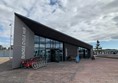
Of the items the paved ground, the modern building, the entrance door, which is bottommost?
the paved ground

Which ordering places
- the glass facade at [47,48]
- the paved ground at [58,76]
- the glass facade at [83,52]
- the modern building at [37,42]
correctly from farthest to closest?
the glass facade at [83,52]
the glass facade at [47,48]
the modern building at [37,42]
the paved ground at [58,76]

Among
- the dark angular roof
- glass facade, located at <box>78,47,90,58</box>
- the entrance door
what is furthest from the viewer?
glass facade, located at <box>78,47,90,58</box>

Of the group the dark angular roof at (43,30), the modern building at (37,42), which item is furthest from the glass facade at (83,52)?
the dark angular roof at (43,30)

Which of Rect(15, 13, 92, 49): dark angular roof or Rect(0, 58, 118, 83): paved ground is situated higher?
Rect(15, 13, 92, 49): dark angular roof

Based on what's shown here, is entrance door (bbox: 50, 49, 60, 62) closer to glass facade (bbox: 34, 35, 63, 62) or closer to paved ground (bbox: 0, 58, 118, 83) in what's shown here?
glass facade (bbox: 34, 35, 63, 62)

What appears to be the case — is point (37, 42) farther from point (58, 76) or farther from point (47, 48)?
point (58, 76)

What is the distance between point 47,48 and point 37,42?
233 centimetres

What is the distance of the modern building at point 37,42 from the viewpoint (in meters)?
19.1

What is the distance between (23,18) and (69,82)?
36.3 ft

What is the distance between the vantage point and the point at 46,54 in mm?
28625

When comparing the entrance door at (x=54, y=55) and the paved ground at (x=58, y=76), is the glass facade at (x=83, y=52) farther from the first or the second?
the paved ground at (x=58, y=76)

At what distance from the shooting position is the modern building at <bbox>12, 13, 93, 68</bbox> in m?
19.1

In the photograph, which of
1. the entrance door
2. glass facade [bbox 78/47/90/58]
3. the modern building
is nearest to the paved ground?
the modern building

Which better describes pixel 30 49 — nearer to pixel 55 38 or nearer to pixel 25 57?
pixel 25 57
